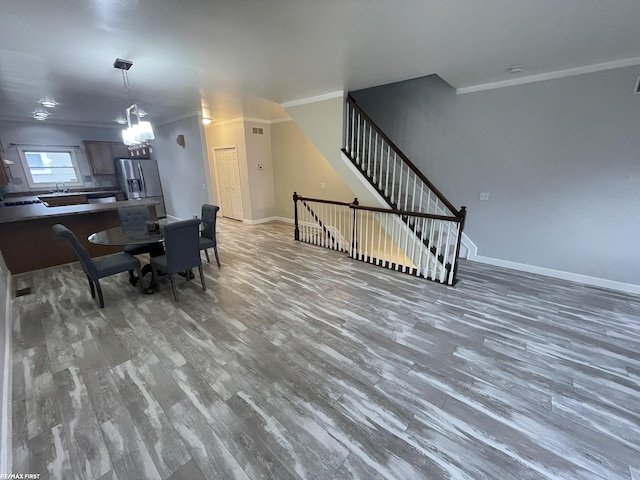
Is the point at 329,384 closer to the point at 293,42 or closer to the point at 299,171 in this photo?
the point at 293,42

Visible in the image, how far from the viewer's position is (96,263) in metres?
2.91

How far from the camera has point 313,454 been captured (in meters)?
1.43

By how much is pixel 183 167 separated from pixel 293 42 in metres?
5.26

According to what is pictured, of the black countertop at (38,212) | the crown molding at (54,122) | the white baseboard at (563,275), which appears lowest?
the white baseboard at (563,275)

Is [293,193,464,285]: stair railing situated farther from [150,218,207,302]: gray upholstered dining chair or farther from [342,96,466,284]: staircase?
[150,218,207,302]: gray upholstered dining chair

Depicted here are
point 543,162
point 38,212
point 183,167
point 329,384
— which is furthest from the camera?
Result: point 183,167

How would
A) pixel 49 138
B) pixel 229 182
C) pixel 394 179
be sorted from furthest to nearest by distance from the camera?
pixel 229 182 < pixel 49 138 < pixel 394 179

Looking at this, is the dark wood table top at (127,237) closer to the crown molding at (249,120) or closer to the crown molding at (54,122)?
the crown molding at (249,120)

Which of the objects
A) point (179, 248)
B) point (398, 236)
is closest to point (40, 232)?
point (179, 248)

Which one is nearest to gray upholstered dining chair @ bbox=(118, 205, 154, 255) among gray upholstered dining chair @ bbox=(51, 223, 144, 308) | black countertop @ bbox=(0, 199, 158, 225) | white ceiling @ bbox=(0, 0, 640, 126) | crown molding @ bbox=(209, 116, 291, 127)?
gray upholstered dining chair @ bbox=(51, 223, 144, 308)

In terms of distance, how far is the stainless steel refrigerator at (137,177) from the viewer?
694 cm

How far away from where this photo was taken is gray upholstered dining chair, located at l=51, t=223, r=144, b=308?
260 centimetres

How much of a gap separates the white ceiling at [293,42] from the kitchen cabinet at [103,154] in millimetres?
3022

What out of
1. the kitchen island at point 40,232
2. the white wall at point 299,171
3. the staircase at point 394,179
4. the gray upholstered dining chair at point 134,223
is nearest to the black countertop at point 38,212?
the kitchen island at point 40,232
